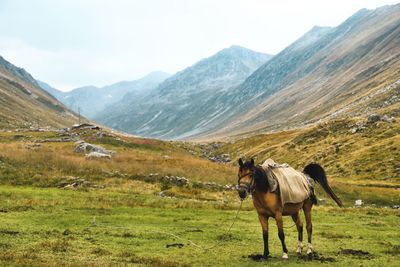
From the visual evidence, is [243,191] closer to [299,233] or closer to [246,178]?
[246,178]

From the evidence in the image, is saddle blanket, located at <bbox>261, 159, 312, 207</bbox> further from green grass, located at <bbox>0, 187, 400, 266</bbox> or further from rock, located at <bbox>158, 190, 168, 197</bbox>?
rock, located at <bbox>158, 190, 168, 197</bbox>

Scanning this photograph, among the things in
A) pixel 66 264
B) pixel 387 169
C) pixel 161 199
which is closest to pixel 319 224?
pixel 161 199

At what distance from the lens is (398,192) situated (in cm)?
5872

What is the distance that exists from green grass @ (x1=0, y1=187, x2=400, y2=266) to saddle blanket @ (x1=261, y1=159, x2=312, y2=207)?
276cm

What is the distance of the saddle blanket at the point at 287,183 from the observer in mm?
18578

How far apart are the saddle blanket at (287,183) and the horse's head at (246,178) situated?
101 centimetres

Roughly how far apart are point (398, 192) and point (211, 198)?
92.4 feet

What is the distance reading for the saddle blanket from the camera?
1858 cm

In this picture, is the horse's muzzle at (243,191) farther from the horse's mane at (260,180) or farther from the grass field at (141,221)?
the grass field at (141,221)

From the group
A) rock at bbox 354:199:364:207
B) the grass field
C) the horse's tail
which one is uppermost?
the horse's tail

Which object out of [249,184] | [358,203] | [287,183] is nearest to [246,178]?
[249,184]

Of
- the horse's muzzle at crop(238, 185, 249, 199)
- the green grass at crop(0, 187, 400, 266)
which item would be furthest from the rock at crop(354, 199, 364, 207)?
the horse's muzzle at crop(238, 185, 249, 199)

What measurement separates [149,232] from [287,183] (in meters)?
9.75

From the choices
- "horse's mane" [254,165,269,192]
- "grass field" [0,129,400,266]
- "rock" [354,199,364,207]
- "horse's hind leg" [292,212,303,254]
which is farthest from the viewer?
"rock" [354,199,364,207]
